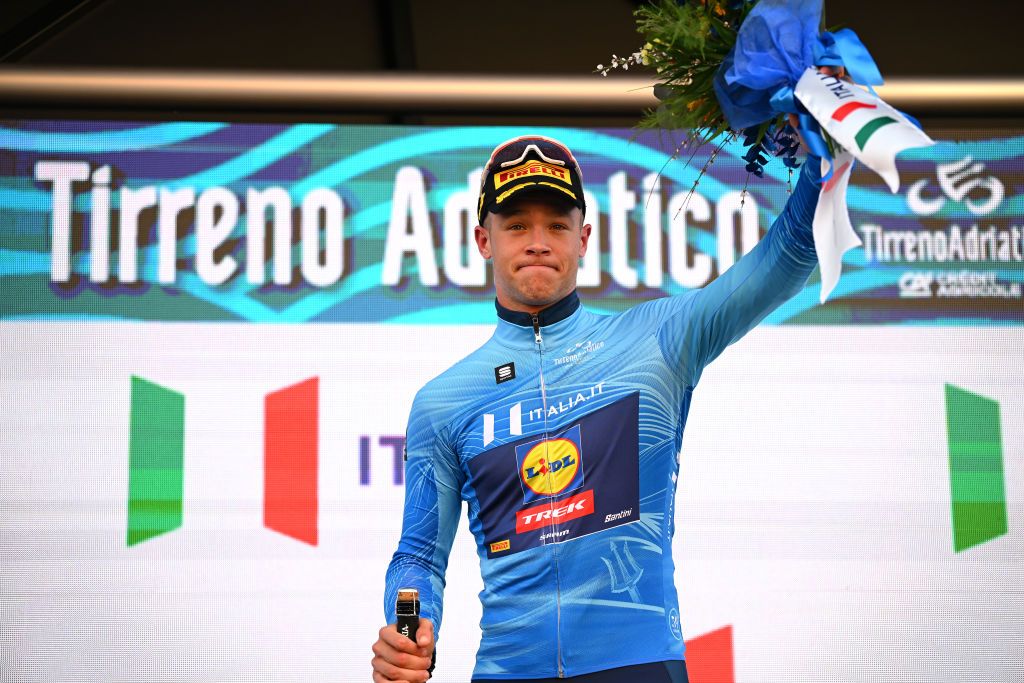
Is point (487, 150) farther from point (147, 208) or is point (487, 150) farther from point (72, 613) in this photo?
point (72, 613)

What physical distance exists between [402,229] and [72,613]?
159cm

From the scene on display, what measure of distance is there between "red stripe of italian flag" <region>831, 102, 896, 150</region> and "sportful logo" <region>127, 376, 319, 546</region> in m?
2.53

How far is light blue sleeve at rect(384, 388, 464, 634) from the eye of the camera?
223cm

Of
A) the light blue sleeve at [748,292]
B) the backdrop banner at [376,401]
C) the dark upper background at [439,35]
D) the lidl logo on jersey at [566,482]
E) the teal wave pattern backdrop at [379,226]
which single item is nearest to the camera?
the light blue sleeve at [748,292]

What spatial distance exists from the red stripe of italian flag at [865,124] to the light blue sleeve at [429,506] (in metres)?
0.97

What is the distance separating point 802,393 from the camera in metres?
3.93

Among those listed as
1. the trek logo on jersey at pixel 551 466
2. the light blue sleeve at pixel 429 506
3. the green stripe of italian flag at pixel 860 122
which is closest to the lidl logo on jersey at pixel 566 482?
the trek logo on jersey at pixel 551 466

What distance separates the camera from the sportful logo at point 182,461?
3766 millimetres

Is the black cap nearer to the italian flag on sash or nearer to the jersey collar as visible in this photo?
the jersey collar

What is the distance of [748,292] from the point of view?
6.42 ft

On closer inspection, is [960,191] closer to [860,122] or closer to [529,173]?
[529,173]

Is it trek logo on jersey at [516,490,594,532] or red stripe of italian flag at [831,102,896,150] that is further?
trek logo on jersey at [516,490,594,532]

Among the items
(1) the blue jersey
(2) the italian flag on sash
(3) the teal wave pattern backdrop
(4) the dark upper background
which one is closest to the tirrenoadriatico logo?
(3) the teal wave pattern backdrop

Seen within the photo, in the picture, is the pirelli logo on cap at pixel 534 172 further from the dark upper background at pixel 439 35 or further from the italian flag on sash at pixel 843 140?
the dark upper background at pixel 439 35
